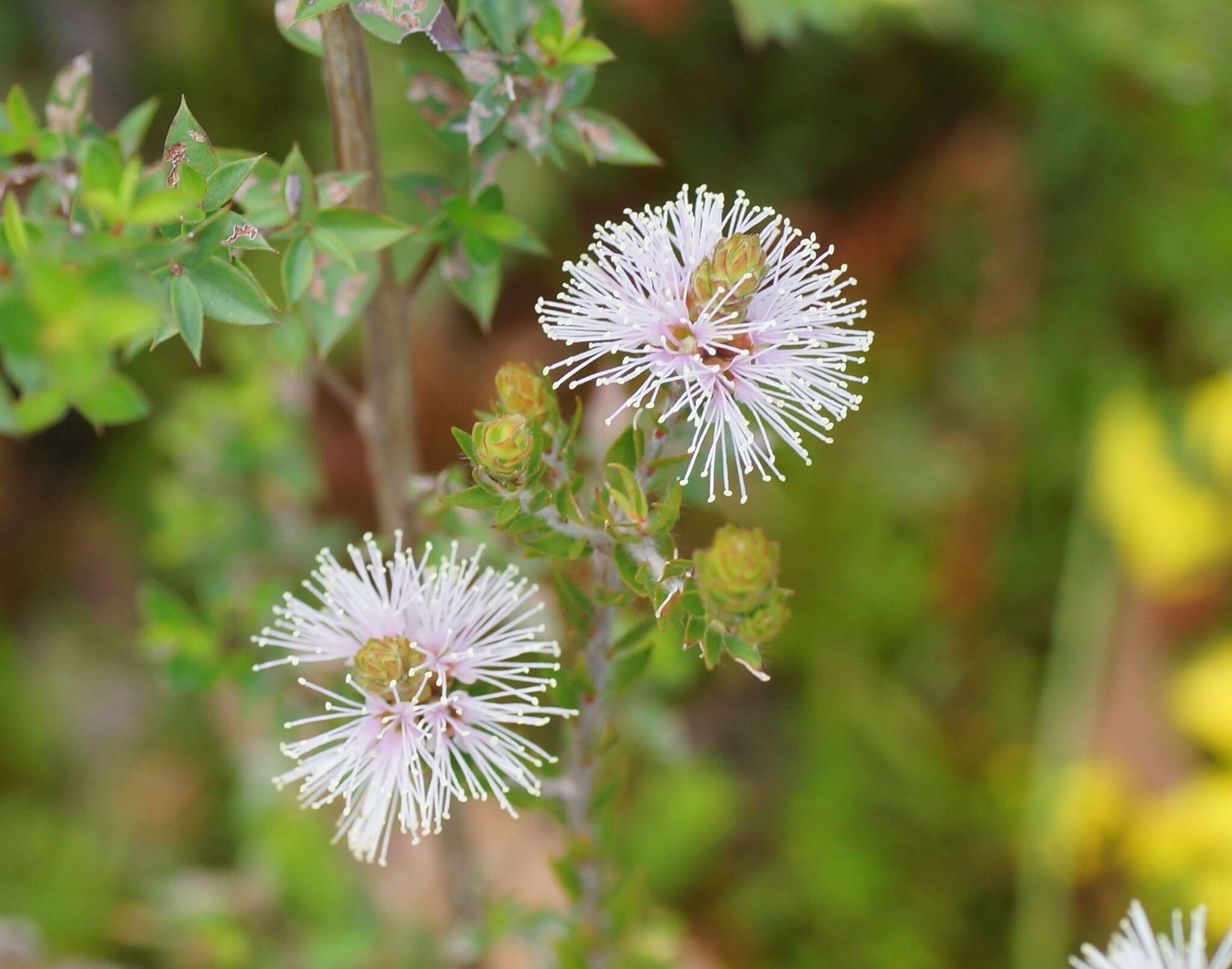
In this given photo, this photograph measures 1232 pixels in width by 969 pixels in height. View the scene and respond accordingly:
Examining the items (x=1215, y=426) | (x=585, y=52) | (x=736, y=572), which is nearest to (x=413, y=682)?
(x=736, y=572)

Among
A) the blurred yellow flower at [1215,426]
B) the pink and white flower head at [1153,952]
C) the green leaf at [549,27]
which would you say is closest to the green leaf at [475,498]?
the green leaf at [549,27]

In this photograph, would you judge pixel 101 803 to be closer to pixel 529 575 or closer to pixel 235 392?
pixel 235 392

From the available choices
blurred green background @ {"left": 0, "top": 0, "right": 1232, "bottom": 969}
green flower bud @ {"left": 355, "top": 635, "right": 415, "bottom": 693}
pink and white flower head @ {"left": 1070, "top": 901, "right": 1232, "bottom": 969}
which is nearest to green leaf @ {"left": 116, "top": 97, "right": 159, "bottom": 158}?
green flower bud @ {"left": 355, "top": 635, "right": 415, "bottom": 693}

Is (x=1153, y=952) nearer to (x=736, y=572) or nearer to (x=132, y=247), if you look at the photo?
(x=736, y=572)

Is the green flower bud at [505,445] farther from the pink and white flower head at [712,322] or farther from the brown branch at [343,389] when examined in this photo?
the brown branch at [343,389]

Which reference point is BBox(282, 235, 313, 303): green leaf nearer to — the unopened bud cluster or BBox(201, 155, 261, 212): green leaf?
BBox(201, 155, 261, 212): green leaf

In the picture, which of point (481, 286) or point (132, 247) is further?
point (481, 286)
